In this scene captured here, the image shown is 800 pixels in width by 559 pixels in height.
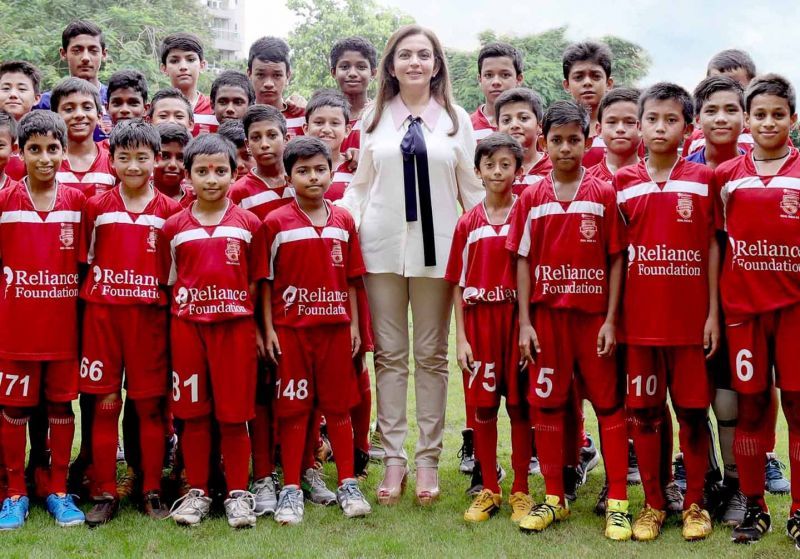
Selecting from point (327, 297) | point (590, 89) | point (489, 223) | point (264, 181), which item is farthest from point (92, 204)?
point (590, 89)

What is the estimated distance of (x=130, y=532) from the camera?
429 cm

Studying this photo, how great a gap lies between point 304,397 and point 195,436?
0.57 meters

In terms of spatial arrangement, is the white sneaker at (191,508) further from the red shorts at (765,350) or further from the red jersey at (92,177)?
the red shorts at (765,350)

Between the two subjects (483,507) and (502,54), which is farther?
(502,54)

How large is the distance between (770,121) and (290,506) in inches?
114

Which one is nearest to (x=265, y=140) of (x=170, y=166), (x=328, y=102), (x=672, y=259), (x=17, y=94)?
(x=170, y=166)

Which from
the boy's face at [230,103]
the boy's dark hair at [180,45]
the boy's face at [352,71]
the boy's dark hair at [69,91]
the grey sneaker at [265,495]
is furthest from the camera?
the boy's dark hair at [180,45]

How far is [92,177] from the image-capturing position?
471 centimetres

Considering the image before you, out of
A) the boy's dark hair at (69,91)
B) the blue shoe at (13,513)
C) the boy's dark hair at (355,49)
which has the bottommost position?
the blue shoe at (13,513)

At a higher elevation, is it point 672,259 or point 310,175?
point 310,175

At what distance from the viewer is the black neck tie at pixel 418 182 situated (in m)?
4.65

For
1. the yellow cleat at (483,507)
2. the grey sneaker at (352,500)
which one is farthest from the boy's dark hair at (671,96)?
the grey sneaker at (352,500)

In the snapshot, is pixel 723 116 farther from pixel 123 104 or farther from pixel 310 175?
pixel 123 104

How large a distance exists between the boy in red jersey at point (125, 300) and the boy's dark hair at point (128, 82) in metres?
1.11
